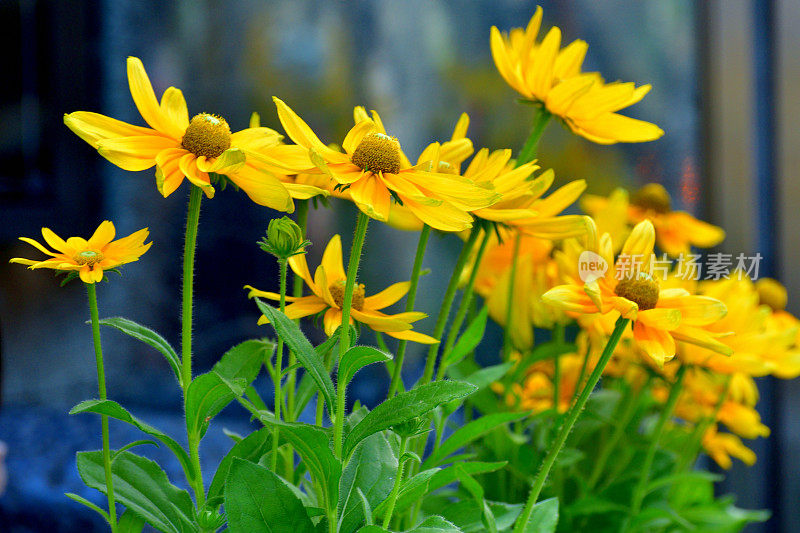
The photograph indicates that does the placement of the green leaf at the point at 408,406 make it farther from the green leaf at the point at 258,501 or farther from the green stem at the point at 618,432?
the green stem at the point at 618,432

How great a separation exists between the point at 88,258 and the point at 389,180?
10 cm

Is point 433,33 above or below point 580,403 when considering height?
above

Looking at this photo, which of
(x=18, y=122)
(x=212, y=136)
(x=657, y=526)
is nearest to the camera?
(x=212, y=136)

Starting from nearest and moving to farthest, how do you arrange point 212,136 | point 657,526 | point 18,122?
point 212,136 < point 657,526 < point 18,122

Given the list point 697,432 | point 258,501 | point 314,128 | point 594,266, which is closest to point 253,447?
point 258,501

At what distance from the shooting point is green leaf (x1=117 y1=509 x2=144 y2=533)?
0.81 ft

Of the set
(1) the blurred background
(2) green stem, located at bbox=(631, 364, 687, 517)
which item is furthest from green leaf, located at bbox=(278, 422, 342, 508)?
(1) the blurred background

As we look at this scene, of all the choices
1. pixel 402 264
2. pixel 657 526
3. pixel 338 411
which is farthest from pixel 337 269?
pixel 402 264

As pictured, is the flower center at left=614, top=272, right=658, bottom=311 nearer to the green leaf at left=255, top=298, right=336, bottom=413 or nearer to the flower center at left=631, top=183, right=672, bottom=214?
the green leaf at left=255, top=298, right=336, bottom=413

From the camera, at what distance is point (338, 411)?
0.22 metres

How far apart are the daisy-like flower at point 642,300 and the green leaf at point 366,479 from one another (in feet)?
0.29

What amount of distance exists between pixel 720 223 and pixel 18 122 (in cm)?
95

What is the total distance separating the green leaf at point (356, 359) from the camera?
0.69 ft

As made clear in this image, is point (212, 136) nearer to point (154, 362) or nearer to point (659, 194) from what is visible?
point (659, 194)
